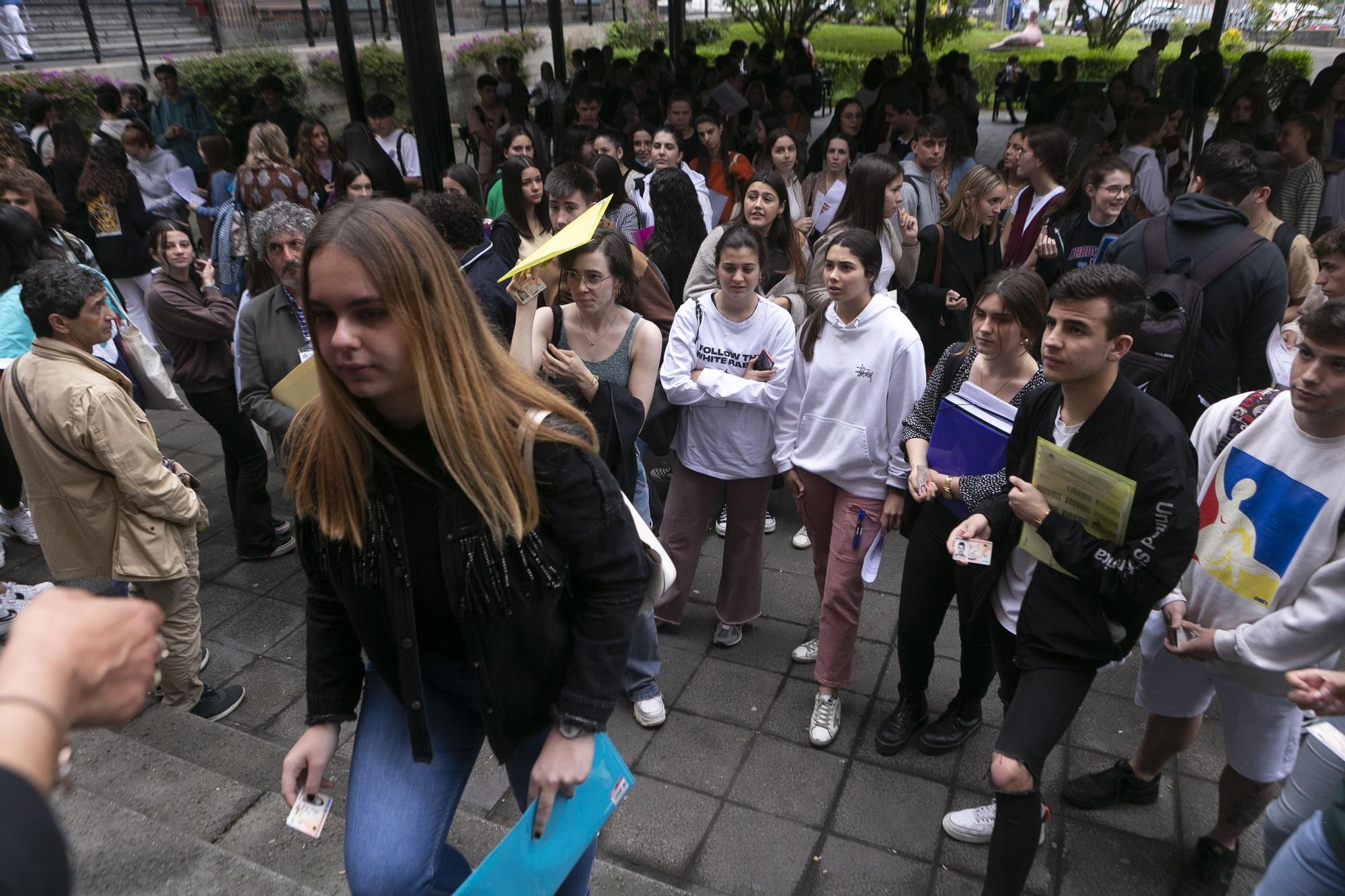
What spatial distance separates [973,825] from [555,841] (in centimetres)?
173

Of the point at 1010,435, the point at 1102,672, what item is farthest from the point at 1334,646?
the point at 1102,672

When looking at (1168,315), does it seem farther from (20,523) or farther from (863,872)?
(20,523)

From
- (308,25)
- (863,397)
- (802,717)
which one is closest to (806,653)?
(802,717)

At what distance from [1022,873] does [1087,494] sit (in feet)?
3.41

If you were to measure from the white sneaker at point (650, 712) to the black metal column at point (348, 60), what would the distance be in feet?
23.8

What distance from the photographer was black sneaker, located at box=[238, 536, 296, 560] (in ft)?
15.7

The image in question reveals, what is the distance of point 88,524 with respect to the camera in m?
3.28

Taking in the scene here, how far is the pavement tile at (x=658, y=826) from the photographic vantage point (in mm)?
2871

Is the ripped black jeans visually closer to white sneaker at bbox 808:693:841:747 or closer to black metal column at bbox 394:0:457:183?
white sneaker at bbox 808:693:841:747

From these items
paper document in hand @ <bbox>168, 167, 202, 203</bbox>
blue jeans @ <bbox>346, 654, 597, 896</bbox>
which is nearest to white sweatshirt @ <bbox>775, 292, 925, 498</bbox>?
blue jeans @ <bbox>346, 654, 597, 896</bbox>

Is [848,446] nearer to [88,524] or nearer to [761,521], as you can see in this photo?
[761,521]

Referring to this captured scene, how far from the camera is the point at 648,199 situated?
6.10m

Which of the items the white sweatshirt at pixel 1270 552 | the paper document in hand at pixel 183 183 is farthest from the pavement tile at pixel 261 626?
the paper document in hand at pixel 183 183

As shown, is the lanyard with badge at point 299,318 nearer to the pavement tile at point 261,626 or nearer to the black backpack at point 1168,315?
the pavement tile at point 261,626
